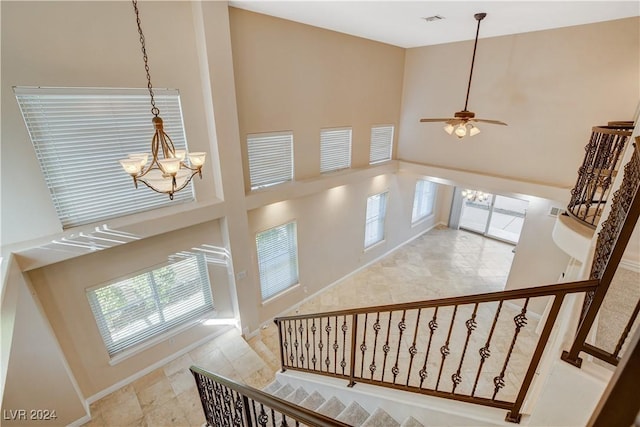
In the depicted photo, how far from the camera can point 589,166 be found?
3645 millimetres

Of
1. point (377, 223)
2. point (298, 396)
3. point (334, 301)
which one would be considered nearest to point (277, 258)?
point (334, 301)

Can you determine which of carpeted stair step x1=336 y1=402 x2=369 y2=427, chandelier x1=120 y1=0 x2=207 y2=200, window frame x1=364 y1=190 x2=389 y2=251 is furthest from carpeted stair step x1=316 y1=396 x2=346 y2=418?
window frame x1=364 y1=190 x2=389 y2=251

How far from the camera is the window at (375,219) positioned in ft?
26.3

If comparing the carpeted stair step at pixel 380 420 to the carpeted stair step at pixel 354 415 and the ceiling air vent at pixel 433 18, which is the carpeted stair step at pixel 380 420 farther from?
the ceiling air vent at pixel 433 18

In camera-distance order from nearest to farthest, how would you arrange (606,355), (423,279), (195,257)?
(606,355)
(195,257)
(423,279)

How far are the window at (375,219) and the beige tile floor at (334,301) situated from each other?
80 centimetres

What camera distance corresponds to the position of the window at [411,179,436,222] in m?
9.97

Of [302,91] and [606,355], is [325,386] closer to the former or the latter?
[606,355]

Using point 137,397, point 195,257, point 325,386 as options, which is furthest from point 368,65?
point 137,397

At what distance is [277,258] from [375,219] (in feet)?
11.3

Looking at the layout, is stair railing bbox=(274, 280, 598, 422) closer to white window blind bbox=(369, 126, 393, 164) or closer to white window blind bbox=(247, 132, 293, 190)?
white window blind bbox=(247, 132, 293, 190)

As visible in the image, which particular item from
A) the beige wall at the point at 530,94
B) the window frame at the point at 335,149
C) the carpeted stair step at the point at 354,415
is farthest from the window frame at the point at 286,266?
the beige wall at the point at 530,94

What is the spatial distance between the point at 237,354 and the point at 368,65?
21.4 ft

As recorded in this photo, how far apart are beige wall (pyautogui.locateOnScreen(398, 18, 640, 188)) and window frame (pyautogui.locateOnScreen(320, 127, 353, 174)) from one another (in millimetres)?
2126
